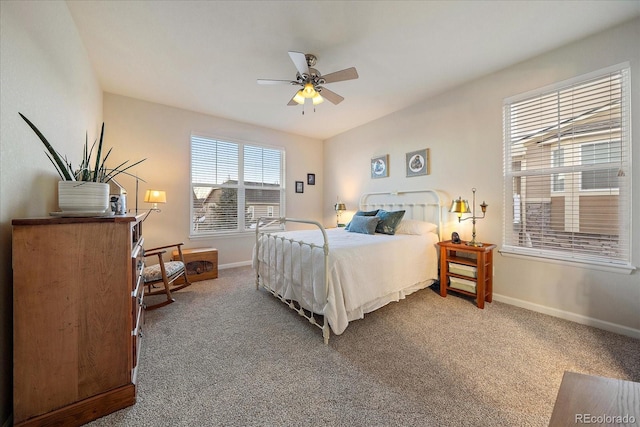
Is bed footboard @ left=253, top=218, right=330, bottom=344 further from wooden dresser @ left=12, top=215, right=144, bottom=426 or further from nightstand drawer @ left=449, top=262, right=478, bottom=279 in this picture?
nightstand drawer @ left=449, top=262, right=478, bottom=279

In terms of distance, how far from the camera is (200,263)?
360cm

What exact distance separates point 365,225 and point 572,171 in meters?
2.17

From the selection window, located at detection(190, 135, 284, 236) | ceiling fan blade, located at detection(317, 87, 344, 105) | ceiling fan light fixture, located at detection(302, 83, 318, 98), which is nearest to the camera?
ceiling fan light fixture, located at detection(302, 83, 318, 98)

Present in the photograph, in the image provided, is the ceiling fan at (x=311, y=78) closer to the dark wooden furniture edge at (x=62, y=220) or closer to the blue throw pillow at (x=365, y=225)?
the blue throw pillow at (x=365, y=225)

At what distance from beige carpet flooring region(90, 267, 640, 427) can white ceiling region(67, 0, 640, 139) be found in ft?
8.92

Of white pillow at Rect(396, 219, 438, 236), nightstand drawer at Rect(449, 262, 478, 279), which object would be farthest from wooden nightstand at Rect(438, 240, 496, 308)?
white pillow at Rect(396, 219, 438, 236)

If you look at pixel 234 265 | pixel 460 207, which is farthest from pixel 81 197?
pixel 460 207

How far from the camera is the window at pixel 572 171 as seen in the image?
82.4 inches

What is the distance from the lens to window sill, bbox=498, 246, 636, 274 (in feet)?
6.76

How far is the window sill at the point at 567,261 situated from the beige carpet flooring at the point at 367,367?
1.85ft

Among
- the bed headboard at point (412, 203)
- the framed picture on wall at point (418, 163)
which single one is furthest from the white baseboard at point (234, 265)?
the framed picture on wall at point (418, 163)

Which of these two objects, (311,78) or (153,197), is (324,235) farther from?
(153,197)

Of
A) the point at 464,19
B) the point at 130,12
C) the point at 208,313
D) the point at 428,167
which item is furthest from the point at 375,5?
the point at 208,313

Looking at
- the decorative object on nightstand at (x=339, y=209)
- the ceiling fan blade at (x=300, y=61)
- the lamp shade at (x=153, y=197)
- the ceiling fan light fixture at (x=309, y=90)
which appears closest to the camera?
the ceiling fan blade at (x=300, y=61)
